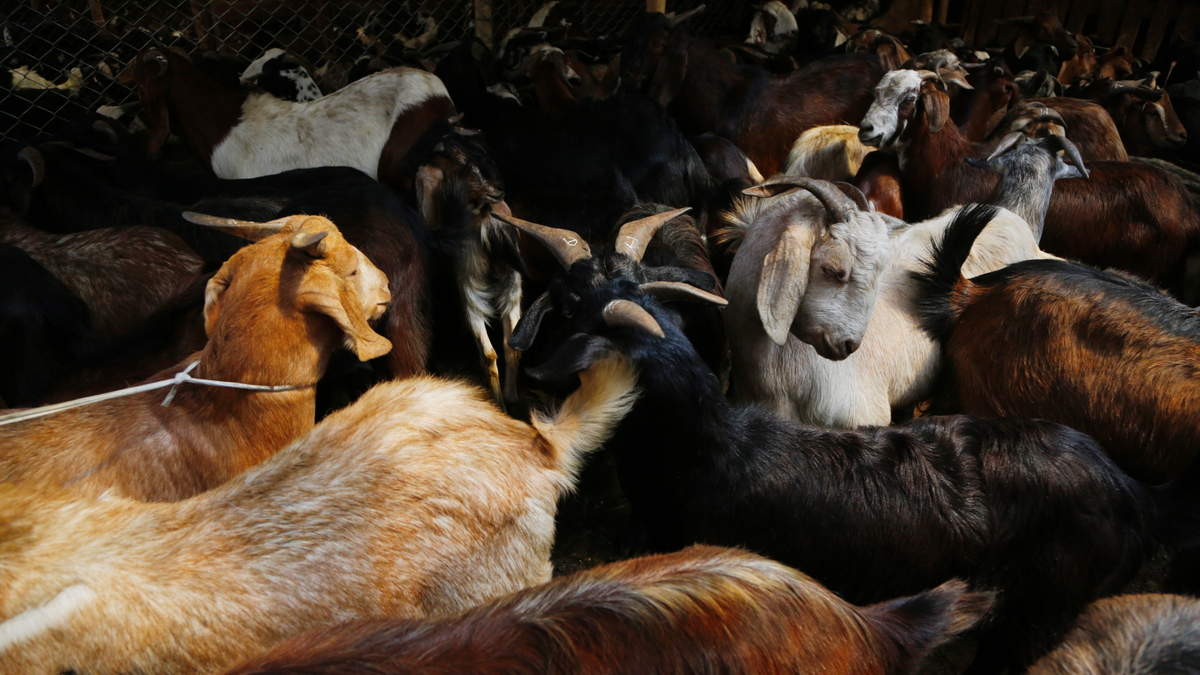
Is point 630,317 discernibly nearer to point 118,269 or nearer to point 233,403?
point 233,403

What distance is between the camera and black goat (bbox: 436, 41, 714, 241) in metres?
4.41

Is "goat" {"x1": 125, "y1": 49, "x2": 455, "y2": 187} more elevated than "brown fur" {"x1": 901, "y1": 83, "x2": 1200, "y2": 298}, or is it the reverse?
"brown fur" {"x1": 901, "y1": 83, "x2": 1200, "y2": 298}

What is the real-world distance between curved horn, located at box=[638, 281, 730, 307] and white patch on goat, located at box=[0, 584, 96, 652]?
1921 millimetres

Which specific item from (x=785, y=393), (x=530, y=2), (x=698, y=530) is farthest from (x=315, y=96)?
(x=698, y=530)

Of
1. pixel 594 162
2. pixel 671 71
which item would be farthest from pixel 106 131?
pixel 671 71

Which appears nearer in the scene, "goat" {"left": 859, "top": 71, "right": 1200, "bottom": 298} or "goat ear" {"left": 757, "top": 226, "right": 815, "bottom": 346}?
"goat ear" {"left": 757, "top": 226, "right": 815, "bottom": 346}

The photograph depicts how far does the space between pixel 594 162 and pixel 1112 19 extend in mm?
9178

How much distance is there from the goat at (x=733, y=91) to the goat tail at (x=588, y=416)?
369cm

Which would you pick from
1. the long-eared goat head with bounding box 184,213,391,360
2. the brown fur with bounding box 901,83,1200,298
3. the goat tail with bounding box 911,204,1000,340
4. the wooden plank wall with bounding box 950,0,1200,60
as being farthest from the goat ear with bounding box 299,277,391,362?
the wooden plank wall with bounding box 950,0,1200,60

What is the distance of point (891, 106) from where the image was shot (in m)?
4.75

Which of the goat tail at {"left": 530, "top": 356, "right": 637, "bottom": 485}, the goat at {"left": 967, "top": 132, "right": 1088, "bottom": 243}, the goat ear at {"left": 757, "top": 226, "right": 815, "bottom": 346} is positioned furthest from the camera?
the goat at {"left": 967, "top": 132, "right": 1088, "bottom": 243}

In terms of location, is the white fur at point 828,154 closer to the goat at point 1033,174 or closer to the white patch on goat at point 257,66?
the goat at point 1033,174

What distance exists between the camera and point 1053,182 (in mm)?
4527

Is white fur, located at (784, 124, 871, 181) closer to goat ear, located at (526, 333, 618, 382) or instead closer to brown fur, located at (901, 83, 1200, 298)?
brown fur, located at (901, 83, 1200, 298)
